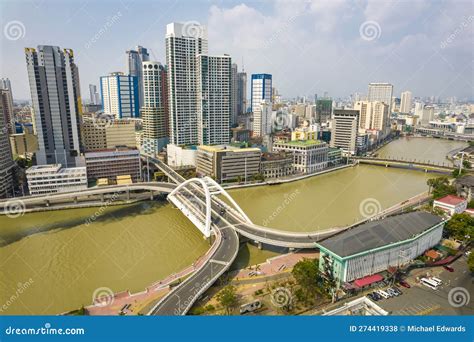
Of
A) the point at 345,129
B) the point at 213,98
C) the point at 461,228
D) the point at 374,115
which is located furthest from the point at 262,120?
the point at 461,228

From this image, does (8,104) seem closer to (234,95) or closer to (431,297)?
(234,95)

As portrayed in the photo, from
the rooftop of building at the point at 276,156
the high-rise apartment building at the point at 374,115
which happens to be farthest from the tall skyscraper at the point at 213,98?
the high-rise apartment building at the point at 374,115

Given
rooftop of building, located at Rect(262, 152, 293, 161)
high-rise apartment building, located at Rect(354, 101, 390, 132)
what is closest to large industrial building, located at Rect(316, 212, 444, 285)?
rooftop of building, located at Rect(262, 152, 293, 161)

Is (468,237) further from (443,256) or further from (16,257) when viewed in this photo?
(16,257)

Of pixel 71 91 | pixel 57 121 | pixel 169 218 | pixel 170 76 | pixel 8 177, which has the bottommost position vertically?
pixel 169 218

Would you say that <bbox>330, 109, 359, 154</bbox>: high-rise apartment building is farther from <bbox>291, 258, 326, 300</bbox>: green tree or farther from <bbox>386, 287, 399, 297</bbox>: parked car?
<bbox>291, 258, 326, 300</bbox>: green tree

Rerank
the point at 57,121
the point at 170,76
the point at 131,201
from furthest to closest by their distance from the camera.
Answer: the point at 170,76, the point at 57,121, the point at 131,201

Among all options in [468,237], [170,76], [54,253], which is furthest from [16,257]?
[170,76]
